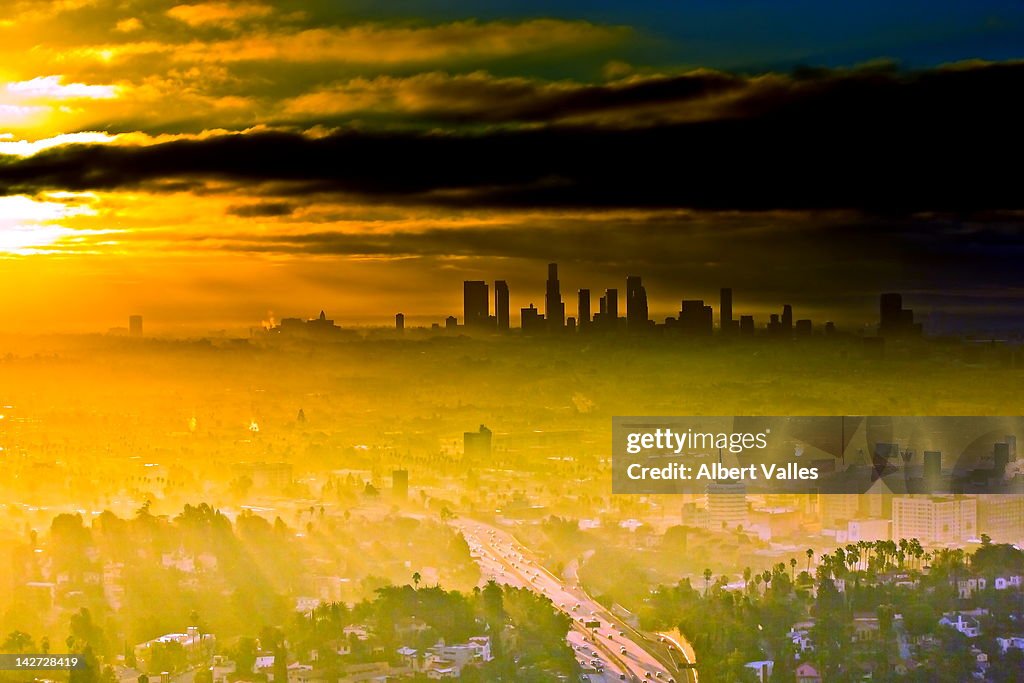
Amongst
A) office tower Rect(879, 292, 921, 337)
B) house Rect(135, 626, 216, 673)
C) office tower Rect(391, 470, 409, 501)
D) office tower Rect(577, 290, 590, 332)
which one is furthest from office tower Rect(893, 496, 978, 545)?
house Rect(135, 626, 216, 673)

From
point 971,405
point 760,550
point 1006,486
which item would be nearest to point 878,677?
point 760,550

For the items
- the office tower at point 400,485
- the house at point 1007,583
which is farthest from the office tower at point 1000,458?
the office tower at point 400,485

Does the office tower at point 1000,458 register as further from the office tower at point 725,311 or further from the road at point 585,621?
the road at point 585,621

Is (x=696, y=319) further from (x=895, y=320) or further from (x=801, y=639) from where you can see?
(x=801, y=639)

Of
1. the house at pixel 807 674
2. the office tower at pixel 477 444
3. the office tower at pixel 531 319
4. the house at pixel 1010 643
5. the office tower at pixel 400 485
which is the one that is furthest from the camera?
the office tower at pixel 477 444

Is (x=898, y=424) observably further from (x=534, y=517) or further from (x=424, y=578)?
(x=424, y=578)

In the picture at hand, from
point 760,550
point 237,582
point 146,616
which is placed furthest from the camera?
point 760,550

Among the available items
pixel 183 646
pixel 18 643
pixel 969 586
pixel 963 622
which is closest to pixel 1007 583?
pixel 969 586
